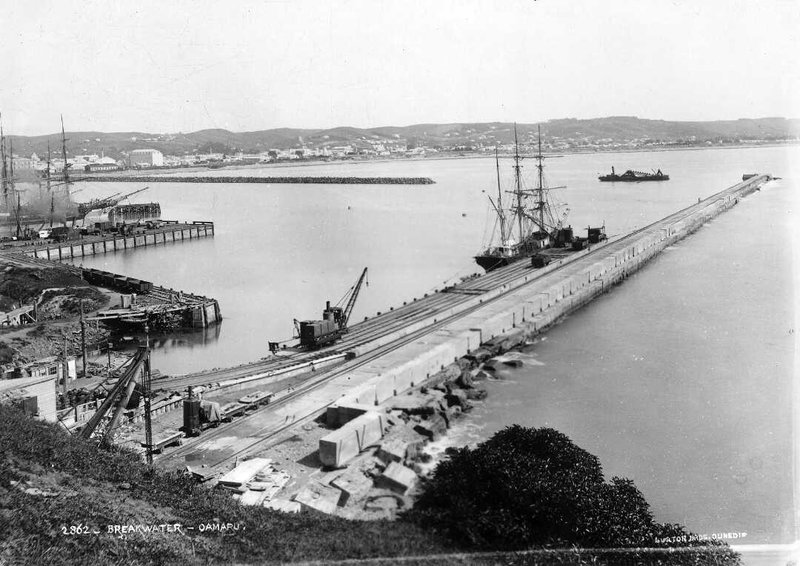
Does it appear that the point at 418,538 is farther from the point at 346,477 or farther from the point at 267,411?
the point at 267,411

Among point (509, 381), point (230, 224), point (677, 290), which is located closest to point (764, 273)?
point (677, 290)

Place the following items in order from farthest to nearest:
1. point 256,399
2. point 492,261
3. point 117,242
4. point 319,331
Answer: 1. point 117,242
2. point 492,261
3. point 319,331
4. point 256,399

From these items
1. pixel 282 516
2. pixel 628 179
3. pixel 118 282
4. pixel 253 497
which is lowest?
pixel 253 497

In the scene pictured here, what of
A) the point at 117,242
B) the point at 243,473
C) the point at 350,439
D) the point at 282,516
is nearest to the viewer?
→ the point at 282,516

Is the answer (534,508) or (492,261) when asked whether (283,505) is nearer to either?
(534,508)

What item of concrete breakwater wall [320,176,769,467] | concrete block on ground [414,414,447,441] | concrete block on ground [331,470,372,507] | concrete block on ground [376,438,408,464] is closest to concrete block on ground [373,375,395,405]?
concrete breakwater wall [320,176,769,467]

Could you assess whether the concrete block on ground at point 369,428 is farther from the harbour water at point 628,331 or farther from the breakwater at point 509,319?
the harbour water at point 628,331

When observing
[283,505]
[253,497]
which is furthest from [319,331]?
[283,505]

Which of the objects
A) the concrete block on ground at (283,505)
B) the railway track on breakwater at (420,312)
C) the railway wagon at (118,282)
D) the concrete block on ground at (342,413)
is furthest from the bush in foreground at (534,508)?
the railway wagon at (118,282)
